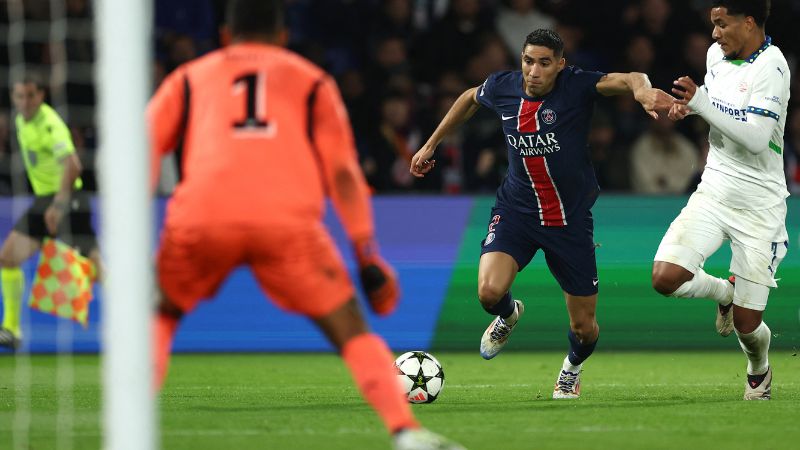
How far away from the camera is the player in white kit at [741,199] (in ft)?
24.8

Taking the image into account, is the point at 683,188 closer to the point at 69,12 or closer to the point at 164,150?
the point at 69,12

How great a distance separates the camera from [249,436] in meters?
6.22

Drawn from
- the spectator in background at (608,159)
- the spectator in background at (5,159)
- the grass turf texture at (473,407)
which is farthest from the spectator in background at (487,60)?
the spectator in background at (5,159)

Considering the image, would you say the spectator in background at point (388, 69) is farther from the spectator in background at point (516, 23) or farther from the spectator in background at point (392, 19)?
the spectator in background at point (516, 23)

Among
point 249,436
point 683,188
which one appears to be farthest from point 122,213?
point 683,188

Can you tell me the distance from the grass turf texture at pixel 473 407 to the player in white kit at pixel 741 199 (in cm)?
57

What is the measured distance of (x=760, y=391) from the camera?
7.87 meters

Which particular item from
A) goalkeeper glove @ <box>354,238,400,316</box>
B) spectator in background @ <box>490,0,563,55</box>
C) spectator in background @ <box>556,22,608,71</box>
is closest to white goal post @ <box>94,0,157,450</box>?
goalkeeper glove @ <box>354,238,400,316</box>

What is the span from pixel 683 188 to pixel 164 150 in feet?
26.8

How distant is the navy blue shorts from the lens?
26.6 feet

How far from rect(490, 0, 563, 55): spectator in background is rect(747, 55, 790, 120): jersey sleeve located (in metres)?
6.53

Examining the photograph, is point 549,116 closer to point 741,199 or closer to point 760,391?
point 741,199

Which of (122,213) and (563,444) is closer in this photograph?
(122,213)

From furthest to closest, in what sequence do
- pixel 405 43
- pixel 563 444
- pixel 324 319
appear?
pixel 405 43 → pixel 563 444 → pixel 324 319
